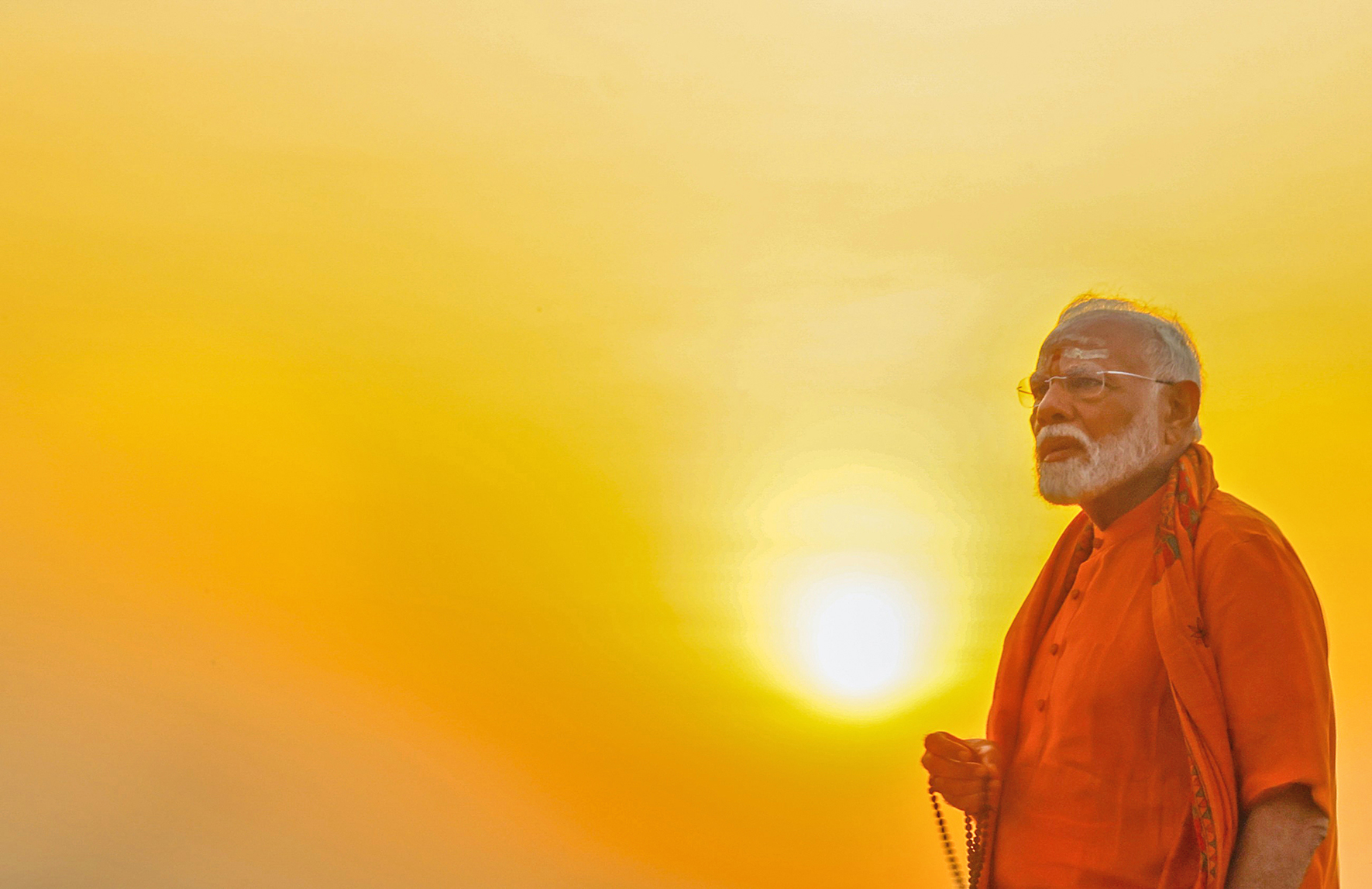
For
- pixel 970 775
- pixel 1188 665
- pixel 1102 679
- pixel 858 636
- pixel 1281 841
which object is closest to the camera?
pixel 1281 841

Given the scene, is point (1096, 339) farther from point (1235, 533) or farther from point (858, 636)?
point (858, 636)

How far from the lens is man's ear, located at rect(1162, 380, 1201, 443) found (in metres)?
1.61

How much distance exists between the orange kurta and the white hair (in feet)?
0.59

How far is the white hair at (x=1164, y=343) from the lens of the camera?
1.63 meters

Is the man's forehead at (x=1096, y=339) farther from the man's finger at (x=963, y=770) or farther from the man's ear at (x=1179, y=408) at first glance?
the man's finger at (x=963, y=770)

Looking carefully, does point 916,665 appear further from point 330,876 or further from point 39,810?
point 39,810

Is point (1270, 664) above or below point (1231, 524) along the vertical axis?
below

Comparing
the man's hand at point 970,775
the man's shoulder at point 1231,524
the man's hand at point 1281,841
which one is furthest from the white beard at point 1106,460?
the man's hand at point 1281,841

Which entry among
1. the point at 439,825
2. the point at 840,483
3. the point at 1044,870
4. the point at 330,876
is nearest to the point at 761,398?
the point at 840,483

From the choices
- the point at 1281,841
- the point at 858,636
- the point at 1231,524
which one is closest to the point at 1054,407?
the point at 1231,524

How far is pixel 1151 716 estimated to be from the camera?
143 centimetres

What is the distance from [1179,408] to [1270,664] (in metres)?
0.44

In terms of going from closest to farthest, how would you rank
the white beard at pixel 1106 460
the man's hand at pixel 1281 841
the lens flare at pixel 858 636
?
1. the man's hand at pixel 1281 841
2. the white beard at pixel 1106 460
3. the lens flare at pixel 858 636

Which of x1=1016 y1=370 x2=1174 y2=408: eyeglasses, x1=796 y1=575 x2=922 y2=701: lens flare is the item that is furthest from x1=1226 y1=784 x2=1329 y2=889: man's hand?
x1=796 y1=575 x2=922 y2=701: lens flare
